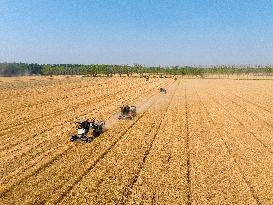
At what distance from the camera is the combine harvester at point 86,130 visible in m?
19.0

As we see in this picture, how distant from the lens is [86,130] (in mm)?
19969

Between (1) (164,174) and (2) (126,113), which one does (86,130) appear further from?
(1) (164,174)

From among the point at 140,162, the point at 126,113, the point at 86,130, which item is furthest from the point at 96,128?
the point at 126,113

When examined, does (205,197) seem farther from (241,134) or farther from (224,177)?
(241,134)

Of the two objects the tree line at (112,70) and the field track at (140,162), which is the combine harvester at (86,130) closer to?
the field track at (140,162)

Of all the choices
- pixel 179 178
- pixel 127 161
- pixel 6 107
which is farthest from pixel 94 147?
pixel 6 107

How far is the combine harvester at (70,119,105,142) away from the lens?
19.0 m

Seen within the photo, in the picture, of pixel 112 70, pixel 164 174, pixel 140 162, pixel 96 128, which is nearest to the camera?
pixel 164 174

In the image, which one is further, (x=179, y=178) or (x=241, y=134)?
(x=241, y=134)

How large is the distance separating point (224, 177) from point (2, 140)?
482 inches

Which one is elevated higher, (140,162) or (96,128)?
(96,128)

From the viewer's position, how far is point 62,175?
43.9 feet

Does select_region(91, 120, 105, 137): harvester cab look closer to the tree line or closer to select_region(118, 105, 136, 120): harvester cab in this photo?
select_region(118, 105, 136, 120): harvester cab

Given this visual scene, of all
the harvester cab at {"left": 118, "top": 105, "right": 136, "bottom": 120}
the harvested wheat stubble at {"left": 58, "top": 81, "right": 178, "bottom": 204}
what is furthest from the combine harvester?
the harvester cab at {"left": 118, "top": 105, "right": 136, "bottom": 120}
